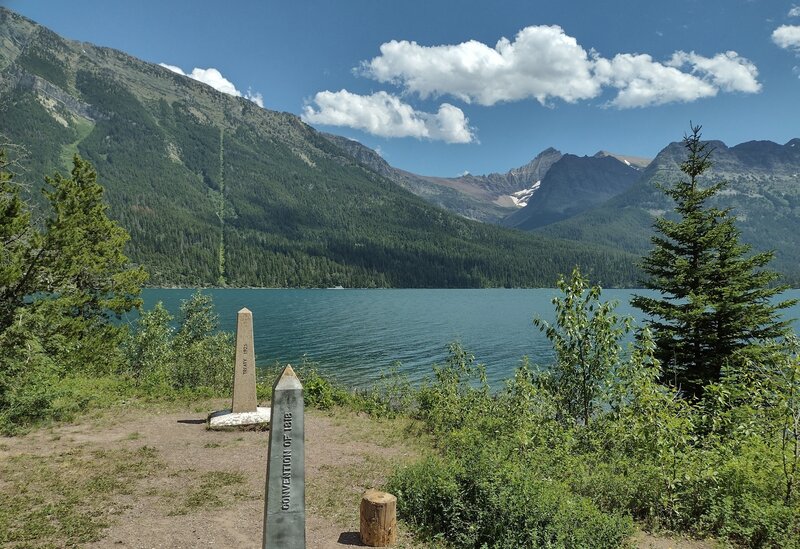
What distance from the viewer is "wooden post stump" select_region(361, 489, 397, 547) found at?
27.2ft

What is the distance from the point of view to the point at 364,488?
11508mm

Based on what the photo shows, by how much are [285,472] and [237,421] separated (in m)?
11.8

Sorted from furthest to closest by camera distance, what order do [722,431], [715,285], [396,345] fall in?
1. [396,345]
2. [715,285]
3. [722,431]

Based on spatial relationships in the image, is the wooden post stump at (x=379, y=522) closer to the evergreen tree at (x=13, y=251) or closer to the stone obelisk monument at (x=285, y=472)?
the stone obelisk monument at (x=285, y=472)

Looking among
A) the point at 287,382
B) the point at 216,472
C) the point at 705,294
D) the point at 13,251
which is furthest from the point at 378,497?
the point at 705,294

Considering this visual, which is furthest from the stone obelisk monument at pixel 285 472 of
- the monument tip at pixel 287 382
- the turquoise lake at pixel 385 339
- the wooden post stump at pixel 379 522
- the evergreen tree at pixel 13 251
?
the turquoise lake at pixel 385 339

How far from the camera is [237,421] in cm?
1591

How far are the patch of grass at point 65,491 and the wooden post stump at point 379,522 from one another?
4.96 m

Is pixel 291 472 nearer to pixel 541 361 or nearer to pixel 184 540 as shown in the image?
pixel 184 540

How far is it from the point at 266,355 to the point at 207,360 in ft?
92.2

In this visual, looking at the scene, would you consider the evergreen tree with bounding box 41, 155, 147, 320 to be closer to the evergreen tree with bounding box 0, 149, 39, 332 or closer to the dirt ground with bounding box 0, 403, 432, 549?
the evergreen tree with bounding box 0, 149, 39, 332

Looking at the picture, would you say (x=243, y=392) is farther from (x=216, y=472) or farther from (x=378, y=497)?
(x=378, y=497)

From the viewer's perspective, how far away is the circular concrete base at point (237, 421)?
15727 millimetres

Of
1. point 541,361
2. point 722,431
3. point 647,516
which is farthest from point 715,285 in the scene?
point 541,361
